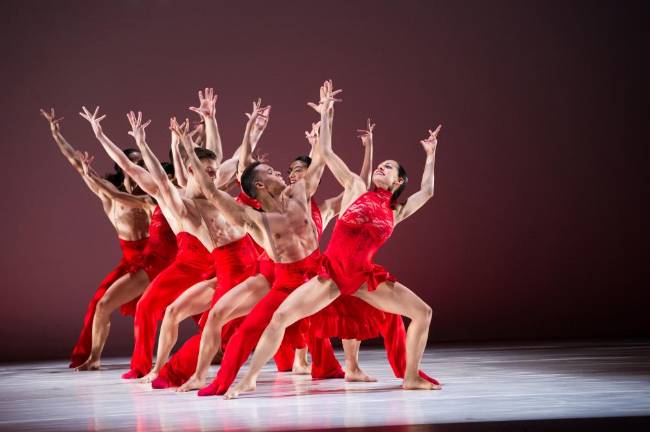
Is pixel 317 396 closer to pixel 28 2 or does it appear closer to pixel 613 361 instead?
pixel 613 361

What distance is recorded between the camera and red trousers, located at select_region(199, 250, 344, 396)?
497 cm

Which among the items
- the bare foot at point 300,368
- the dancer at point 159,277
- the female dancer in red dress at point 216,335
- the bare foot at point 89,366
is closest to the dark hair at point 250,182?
the female dancer in red dress at point 216,335

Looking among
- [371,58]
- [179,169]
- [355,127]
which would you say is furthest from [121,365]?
[371,58]

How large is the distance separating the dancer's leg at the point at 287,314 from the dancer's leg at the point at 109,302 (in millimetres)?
2391

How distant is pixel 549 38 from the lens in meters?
8.92

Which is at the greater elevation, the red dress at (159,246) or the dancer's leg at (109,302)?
the red dress at (159,246)

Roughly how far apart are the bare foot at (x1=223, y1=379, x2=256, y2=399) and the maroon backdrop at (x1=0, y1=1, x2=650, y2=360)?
3.93m

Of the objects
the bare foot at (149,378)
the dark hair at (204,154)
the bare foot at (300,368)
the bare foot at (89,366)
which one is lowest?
the bare foot at (89,366)

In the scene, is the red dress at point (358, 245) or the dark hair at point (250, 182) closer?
the red dress at point (358, 245)

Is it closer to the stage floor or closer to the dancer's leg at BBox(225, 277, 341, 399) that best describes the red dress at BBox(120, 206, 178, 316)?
the stage floor

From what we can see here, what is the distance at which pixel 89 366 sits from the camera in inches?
283

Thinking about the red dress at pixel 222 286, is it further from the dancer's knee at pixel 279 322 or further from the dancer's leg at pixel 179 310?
the dancer's knee at pixel 279 322

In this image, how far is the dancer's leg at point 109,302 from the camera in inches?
277

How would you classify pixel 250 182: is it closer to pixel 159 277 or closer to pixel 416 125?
pixel 159 277
